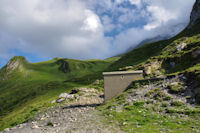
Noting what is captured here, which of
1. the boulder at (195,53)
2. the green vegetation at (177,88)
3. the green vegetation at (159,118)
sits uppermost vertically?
the boulder at (195,53)

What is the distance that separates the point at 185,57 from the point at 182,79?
50.2ft

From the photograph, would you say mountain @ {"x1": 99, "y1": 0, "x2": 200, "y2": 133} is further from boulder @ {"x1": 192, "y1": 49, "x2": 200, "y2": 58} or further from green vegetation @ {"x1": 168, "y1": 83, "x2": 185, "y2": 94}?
boulder @ {"x1": 192, "y1": 49, "x2": 200, "y2": 58}

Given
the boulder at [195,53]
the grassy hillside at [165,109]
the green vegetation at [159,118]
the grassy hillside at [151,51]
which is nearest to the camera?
the green vegetation at [159,118]

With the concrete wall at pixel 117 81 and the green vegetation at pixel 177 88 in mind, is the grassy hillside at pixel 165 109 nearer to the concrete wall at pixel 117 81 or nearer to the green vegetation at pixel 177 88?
the green vegetation at pixel 177 88

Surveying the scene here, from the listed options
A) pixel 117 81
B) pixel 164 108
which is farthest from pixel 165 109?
pixel 117 81

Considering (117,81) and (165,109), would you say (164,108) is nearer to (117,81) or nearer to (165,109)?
(165,109)

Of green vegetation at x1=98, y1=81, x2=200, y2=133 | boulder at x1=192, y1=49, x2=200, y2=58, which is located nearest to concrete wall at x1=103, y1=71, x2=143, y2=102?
green vegetation at x1=98, y1=81, x2=200, y2=133

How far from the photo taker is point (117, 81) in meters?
27.5

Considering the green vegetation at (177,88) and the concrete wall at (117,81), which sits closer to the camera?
the green vegetation at (177,88)

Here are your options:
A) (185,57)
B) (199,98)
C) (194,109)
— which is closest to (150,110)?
(194,109)

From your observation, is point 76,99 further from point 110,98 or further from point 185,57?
point 185,57

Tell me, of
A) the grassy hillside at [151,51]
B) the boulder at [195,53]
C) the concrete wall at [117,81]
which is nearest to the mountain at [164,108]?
the concrete wall at [117,81]

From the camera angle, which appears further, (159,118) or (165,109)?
(165,109)

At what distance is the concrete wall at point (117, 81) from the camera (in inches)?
1072
